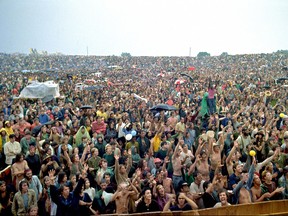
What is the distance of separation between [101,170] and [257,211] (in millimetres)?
2842

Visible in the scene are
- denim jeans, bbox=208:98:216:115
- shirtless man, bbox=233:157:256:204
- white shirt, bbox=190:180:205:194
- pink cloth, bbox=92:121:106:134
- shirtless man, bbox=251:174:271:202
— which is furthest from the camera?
denim jeans, bbox=208:98:216:115

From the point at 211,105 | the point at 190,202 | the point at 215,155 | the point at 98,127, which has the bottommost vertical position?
the point at 190,202

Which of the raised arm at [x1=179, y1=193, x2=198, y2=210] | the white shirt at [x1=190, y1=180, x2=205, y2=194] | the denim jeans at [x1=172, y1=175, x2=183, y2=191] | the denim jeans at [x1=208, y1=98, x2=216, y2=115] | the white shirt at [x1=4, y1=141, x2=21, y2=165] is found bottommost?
the denim jeans at [x1=172, y1=175, x2=183, y2=191]

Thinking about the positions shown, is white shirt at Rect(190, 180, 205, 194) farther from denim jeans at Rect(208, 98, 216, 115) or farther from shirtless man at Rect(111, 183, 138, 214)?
denim jeans at Rect(208, 98, 216, 115)

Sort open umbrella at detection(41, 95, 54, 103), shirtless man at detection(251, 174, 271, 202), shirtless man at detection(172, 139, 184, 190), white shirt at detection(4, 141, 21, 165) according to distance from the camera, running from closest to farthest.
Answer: shirtless man at detection(251, 174, 271, 202) → shirtless man at detection(172, 139, 184, 190) → white shirt at detection(4, 141, 21, 165) → open umbrella at detection(41, 95, 54, 103)

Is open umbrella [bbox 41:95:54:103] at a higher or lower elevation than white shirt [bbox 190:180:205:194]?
higher

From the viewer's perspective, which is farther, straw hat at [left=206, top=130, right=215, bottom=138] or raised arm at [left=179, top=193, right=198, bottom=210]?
straw hat at [left=206, top=130, right=215, bottom=138]

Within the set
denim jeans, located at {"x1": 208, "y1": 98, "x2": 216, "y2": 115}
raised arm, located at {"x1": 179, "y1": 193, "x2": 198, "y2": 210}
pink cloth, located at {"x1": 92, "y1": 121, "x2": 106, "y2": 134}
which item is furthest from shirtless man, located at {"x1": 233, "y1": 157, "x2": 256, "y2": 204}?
denim jeans, located at {"x1": 208, "y1": 98, "x2": 216, "y2": 115}

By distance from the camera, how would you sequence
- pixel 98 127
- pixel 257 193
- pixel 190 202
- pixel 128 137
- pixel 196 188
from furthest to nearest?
pixel 98 127, pixel 128 137, pixel 196 188, pixel 257 193, pixel 190 202

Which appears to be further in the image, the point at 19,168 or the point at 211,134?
the point at 211,134

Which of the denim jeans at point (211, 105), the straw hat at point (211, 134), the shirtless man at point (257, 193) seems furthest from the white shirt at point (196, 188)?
the denim jeans at point (211, 105)

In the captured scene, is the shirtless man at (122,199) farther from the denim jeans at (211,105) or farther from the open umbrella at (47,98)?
the open umbrella at (47,98)

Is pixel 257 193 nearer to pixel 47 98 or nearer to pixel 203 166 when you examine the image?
pixel 203 166

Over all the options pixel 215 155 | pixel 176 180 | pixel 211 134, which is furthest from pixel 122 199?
pixel 211 134
